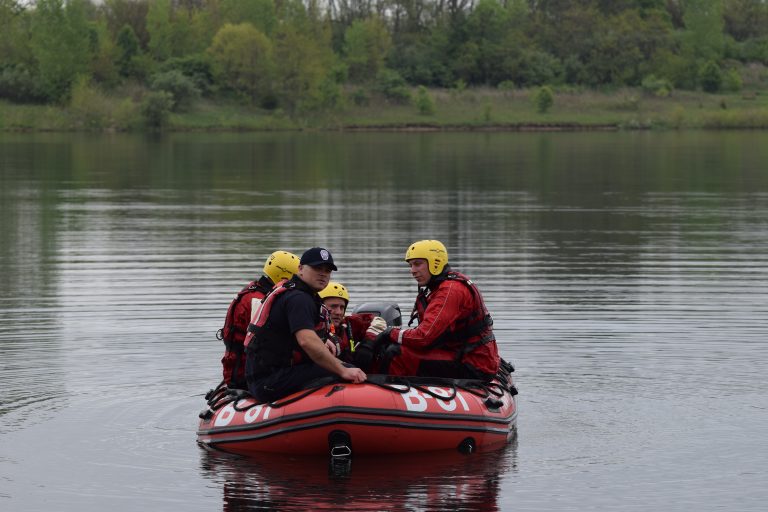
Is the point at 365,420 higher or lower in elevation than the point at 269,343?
lower

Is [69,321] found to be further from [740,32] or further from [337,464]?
[740,32]

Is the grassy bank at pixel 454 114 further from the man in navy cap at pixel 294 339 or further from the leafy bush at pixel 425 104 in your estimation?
the man in navy cap at pixel 294 339

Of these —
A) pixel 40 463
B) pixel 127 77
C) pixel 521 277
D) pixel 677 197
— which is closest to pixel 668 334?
pixel 521 277

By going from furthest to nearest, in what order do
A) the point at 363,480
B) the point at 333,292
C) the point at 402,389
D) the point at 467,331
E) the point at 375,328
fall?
1. the point at 333,292
2. the point at 375,328
3. the point at 467,331
4. the point at 402,389
5. the point at 363,480

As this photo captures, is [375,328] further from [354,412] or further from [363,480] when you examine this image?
[363,480]

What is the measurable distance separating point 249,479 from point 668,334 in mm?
7370

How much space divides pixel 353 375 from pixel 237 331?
4.58 feet

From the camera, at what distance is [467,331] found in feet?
40.7

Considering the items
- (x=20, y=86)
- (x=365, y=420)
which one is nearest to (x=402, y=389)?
(x=365, y=420)

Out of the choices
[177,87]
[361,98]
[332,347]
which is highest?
[177,87]

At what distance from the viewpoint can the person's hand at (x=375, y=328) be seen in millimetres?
12625

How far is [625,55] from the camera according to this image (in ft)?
355

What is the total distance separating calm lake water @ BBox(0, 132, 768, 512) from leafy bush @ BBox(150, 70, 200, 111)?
1856 inches

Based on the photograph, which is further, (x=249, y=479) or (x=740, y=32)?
(x=740, y=32)
